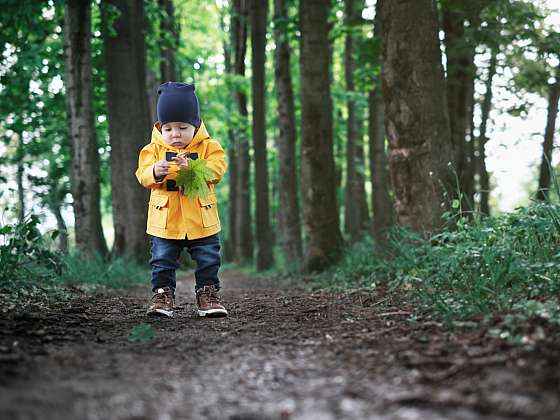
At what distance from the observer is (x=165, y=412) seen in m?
2.34

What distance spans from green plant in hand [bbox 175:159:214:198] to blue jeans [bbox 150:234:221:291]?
503 mm

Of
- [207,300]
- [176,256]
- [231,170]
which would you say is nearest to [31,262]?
[176,256]

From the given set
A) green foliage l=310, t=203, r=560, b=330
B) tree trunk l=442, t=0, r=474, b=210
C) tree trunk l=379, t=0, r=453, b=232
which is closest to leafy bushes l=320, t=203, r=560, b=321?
green foliage l=310, t=203, r=560, b=330

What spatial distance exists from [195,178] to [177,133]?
496 mm

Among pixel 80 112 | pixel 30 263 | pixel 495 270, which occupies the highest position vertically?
pixel 80 112

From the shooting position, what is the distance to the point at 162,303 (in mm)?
5250

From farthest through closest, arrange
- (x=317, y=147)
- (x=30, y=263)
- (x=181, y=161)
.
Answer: (x=317, y=147) → (x=30, y=263) → (x=181, y=161)

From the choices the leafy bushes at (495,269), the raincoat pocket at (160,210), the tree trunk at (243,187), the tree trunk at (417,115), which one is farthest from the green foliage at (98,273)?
the tree trunk at (243,187)

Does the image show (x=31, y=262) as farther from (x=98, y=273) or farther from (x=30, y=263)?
(x=98, y=273)

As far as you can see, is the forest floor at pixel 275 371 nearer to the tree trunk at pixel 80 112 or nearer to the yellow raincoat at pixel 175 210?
the yellow raincoat at pixel 175 210

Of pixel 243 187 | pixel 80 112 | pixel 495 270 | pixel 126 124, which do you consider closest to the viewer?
pixel 495 270

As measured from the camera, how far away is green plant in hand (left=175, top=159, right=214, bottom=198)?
5.03 meters

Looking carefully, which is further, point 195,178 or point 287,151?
point 287,151

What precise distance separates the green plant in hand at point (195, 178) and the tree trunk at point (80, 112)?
5.43m
